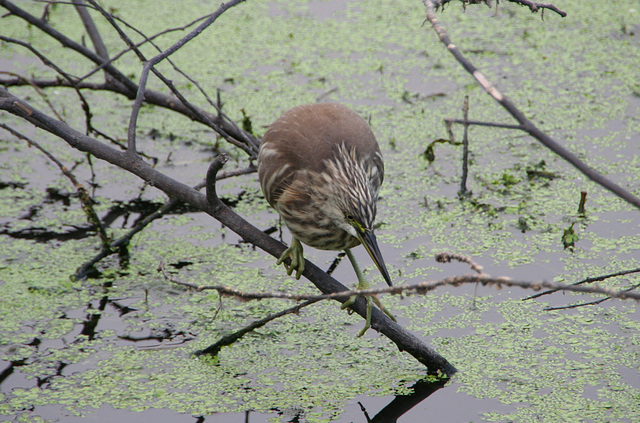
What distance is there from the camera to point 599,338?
3020 millimetres

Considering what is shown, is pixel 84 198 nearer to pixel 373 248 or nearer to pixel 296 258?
pixel 296 258

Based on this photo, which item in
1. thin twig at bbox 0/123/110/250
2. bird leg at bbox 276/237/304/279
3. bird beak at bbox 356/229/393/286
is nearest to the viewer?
bird beak at bbox 356/229/393/286

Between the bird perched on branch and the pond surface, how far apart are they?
430 mm

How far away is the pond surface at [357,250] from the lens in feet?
9.13

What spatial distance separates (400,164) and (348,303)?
74.4 inches

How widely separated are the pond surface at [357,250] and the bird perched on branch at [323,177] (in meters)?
0.43

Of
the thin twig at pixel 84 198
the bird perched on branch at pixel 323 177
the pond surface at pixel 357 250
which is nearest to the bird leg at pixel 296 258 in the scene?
the bird perched on branch at pixel 323 177

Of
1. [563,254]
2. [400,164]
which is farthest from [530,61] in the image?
[563,254]

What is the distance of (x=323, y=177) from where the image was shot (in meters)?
2.56

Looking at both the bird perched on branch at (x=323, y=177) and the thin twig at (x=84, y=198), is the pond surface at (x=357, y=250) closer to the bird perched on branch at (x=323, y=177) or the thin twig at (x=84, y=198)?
the thin twig at (x=84, y=198)

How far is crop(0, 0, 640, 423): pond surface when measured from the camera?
2783mm

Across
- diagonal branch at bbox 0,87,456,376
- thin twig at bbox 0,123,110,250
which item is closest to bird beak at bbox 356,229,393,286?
diagonal branch at bbox 0,87,456,376

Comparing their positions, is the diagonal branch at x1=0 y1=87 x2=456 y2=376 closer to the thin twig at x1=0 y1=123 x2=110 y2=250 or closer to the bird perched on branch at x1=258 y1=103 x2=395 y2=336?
the bird perched on branch at x1=258 y1=103 x2=395 y2=336

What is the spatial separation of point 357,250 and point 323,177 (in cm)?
127
